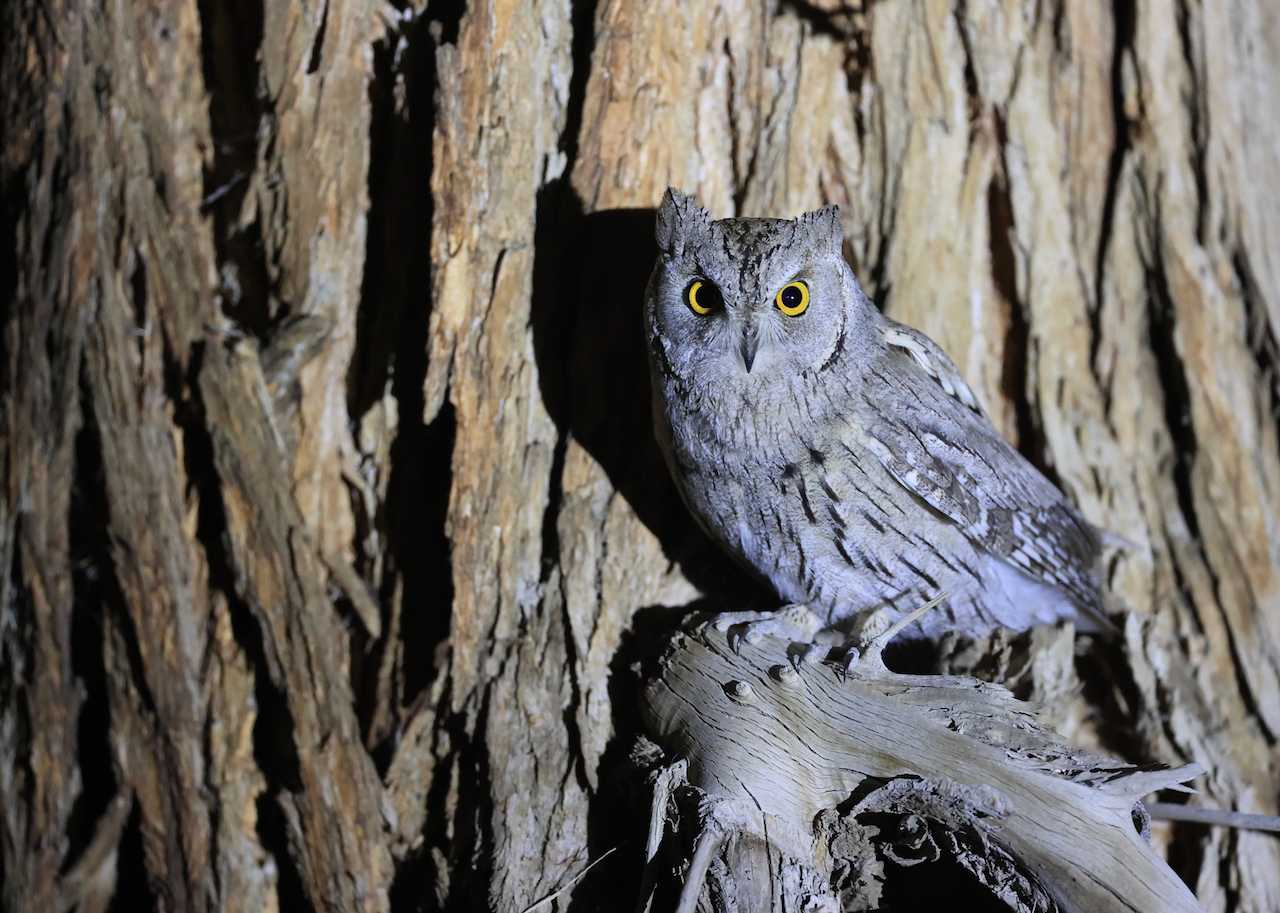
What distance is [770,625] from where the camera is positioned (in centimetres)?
180

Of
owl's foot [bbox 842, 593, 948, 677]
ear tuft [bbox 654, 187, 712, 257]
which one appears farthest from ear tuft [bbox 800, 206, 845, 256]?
owl's foot [bbox 842, 593, 948, 677]

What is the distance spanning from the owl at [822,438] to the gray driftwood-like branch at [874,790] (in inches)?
10.1

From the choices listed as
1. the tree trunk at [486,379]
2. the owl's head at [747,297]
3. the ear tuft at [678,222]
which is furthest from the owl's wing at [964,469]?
the ear tuft at [678,222]

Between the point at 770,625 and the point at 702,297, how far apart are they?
690 mm

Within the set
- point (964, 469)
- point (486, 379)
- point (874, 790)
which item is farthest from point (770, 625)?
point (486, 379)

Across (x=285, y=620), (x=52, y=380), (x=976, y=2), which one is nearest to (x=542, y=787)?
(x=285, y=620)

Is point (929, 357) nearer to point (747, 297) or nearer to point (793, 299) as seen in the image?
point (793, 299)

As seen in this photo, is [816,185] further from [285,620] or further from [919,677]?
[285,620]

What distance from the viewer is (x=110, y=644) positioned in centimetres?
204

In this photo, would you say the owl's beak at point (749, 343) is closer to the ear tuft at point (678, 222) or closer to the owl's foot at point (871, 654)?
the ear tuft at point (678, 222)

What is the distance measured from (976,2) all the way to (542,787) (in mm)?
2135

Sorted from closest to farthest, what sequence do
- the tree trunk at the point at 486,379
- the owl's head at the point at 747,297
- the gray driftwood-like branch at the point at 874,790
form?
the gray driftwood-like branch at the point at 874,790, the owl's head at the point at 747,297, the tree trunk at the point at 486,379

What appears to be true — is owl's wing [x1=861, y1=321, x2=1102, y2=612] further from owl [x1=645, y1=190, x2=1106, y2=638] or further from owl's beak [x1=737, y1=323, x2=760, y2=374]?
owl's beak [x1=737, y1=323, x2=760, y2=374]

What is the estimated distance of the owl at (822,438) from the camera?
64.5 inches
